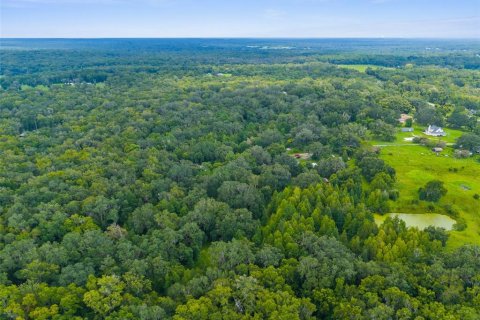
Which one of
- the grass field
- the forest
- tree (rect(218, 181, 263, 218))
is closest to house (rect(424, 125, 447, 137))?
the grass field

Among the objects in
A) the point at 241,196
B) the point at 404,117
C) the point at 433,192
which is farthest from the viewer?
the point at 404,117

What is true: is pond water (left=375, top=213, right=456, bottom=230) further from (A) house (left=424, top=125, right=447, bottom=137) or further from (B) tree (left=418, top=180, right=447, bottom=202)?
(A) house (left=424, top=125, right=447, bottom=137)

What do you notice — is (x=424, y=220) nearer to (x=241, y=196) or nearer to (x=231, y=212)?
(x=241, y=196)

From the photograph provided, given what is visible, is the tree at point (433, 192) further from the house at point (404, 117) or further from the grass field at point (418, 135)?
the house at point (404, 117)

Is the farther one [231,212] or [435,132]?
[435,132]

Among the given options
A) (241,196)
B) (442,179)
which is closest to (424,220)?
(442,179)

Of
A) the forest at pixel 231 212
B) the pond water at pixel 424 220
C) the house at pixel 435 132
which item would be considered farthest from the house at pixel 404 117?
the pond water at pixel 424 220
